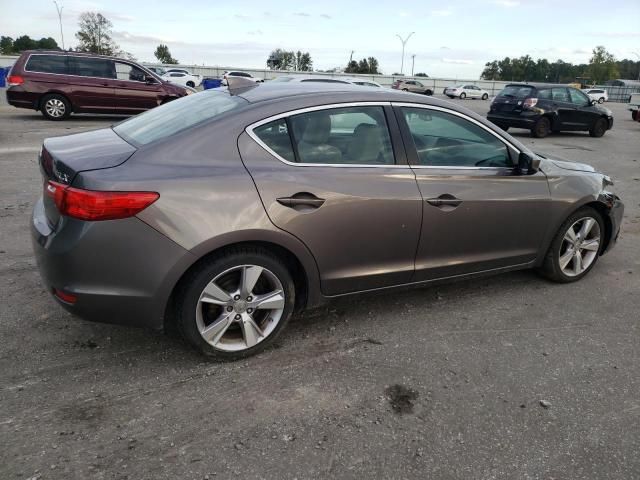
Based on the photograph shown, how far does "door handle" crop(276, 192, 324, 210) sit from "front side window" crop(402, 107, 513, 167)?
83 cm

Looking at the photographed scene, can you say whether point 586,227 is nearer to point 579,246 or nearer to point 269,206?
point 579,246

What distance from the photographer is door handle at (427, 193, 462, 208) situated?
3424mm

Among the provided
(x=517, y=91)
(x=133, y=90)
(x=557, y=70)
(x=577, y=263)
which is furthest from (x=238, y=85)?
(x=557, y=70)

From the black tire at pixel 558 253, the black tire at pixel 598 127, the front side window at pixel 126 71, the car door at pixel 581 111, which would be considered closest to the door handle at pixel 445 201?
the black tire at pixel 558 253

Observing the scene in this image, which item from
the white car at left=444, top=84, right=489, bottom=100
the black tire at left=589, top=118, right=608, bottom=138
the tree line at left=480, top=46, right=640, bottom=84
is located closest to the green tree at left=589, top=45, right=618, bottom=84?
the tree line at left=480, top=46, right=640, bottom=84

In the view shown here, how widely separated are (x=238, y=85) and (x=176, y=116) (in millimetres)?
522

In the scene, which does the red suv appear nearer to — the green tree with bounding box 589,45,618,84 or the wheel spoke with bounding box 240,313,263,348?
the wheel spoke with bounding box 240,313,263,348

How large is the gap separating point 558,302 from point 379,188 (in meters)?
1.88

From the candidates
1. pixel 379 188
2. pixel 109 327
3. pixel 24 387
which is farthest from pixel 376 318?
pixel 24 387

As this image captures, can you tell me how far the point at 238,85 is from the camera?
3596 mm

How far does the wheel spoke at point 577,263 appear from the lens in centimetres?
439

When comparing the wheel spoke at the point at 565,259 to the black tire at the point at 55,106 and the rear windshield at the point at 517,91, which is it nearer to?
the rear windshield at the point at 517,91

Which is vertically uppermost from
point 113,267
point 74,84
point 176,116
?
point 176,116

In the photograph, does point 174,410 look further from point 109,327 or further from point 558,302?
point 558,302
